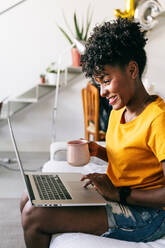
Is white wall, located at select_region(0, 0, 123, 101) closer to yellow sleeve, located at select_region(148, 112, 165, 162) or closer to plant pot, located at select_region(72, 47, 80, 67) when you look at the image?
plant pot, located at select_region(72, 47, 80, 67)

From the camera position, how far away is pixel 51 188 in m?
1.11

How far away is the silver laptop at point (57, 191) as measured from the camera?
3.20ft

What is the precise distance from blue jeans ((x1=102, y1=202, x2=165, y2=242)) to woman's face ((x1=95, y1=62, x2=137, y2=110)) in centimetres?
40

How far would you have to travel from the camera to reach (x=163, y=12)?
3.89m

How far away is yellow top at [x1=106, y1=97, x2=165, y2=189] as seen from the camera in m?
0.96

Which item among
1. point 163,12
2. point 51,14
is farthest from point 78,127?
point 163,12

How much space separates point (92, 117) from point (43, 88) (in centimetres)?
122

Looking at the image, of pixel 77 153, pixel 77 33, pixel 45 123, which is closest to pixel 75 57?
pixel 77 33

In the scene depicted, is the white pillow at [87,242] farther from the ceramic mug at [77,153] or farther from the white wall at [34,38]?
the white wall at [34,38]

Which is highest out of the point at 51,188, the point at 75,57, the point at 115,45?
the point at 115,45

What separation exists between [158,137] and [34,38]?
343 cm

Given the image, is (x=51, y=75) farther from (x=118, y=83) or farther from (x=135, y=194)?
(x=135, y=194)

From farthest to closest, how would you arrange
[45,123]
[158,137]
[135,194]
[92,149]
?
[45,123], [92,149], [135,194], [158,137]

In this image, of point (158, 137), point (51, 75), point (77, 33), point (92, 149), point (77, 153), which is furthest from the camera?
point (51, 75)
